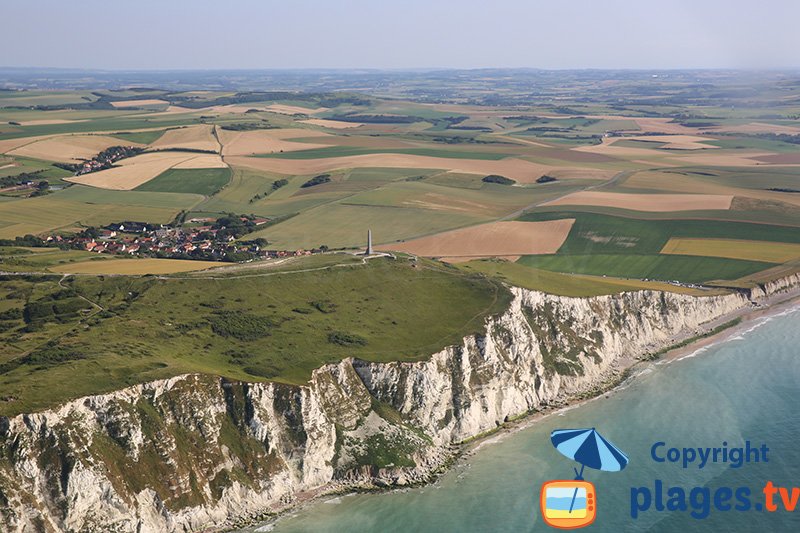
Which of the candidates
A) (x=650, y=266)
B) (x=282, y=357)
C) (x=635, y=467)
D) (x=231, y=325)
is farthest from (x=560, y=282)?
(x=231, y=325)

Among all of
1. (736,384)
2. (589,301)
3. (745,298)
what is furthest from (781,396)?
(745,298)

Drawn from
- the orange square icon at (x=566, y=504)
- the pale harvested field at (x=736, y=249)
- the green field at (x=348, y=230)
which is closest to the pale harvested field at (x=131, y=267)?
the green field at (x=348, y=230)

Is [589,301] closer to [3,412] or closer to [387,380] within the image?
[387,380]

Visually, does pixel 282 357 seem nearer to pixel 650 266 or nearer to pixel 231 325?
pixel 231 325

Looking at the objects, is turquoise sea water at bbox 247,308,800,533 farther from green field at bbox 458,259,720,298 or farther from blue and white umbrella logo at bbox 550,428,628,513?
blue and white umbrella logo at bbox 550,428,628,513

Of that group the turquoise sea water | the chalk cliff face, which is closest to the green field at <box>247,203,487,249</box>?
the chalk cliff face

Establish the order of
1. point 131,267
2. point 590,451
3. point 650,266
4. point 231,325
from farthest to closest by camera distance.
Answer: point 650,266 → point 131,267 → point 231,325 → point 590,451

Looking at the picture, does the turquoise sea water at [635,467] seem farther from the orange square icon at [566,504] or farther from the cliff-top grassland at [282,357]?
the orange square icon at [566,504]
